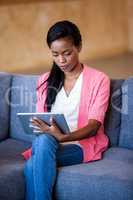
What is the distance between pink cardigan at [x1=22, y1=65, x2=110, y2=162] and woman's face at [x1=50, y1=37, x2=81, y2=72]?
0.39 ft

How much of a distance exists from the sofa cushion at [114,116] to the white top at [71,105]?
0.74 feet

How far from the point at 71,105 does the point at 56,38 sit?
387 mm

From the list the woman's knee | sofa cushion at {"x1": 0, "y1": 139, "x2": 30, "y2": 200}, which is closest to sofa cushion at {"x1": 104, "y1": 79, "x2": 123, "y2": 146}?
the woman's knee

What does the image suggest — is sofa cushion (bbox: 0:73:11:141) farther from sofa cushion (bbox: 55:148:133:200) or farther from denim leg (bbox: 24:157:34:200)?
sofa cushion (bbox: 55:148:133:200)

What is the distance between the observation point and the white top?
245cm

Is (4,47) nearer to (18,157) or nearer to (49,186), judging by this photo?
(18,157)

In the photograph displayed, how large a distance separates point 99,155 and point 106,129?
0.76ft

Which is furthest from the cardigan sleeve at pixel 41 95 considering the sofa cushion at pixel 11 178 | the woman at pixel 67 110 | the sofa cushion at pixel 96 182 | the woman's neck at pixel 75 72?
the sofa cushion at pixel 96 182

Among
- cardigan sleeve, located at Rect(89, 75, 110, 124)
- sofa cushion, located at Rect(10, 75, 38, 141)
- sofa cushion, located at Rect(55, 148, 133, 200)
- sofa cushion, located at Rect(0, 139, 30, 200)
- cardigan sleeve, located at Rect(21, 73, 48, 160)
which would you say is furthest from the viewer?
sofa cushion, located at Rect(10, 75, 38, 141)

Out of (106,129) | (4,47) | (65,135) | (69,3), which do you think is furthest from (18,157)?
(69,3)

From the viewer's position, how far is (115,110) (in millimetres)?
2572

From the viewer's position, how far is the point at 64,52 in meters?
2.39

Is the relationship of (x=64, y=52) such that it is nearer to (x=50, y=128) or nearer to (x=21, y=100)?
(x=50, y=128)

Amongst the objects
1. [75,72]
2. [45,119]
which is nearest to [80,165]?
[45,119]
